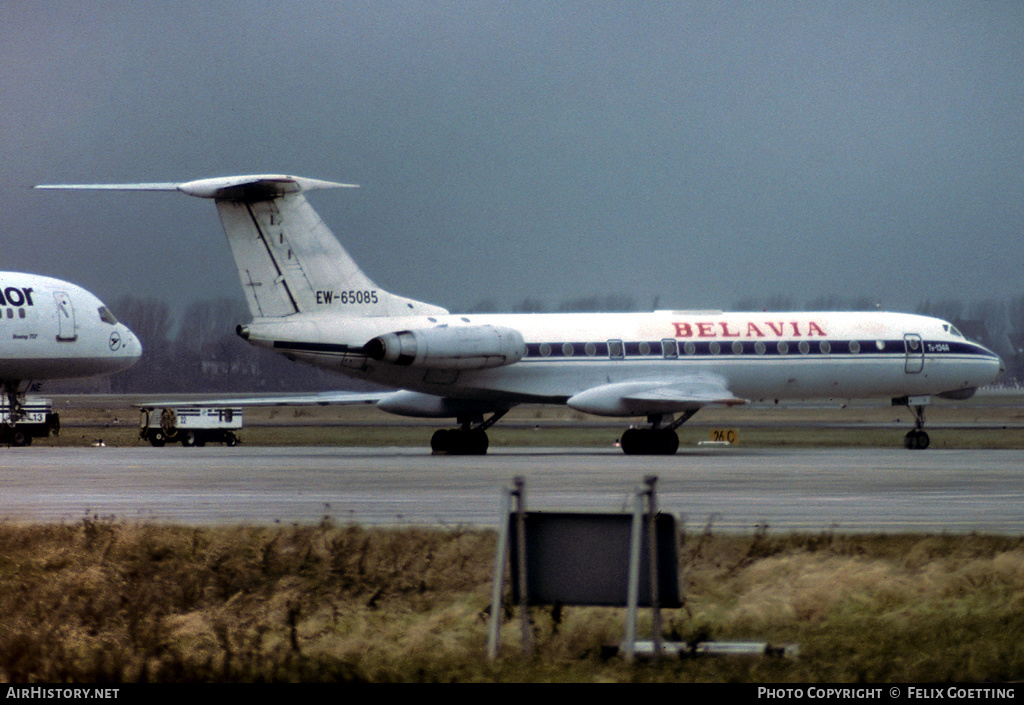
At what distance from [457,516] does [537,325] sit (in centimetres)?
2015

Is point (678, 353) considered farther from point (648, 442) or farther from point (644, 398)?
point (648, 442)

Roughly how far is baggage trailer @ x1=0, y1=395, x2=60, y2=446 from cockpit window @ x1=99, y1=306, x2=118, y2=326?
4.06 meters

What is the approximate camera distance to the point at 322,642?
10.9 meters

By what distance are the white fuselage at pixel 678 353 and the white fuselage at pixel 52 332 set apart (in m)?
13.0

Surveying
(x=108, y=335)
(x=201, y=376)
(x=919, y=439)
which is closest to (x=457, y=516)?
(x=919, y=439)

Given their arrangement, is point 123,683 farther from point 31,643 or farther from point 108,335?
point 108,335

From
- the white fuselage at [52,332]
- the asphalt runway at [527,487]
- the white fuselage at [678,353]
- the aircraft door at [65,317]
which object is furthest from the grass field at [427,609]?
the aircraft door at [65,317]

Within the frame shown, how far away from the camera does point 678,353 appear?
40094 mm

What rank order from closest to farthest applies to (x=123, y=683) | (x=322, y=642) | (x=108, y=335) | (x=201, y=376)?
(x=123, y=683)
(x=322, y=642)
(x=108, y=335)
(x=201, y=376)

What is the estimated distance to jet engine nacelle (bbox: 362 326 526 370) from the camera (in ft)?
121

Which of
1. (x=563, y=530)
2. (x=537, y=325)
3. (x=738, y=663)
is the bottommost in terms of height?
(x=738, y=663)

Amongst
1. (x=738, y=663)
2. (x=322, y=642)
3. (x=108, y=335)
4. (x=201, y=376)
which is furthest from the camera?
(x=201, y=376)

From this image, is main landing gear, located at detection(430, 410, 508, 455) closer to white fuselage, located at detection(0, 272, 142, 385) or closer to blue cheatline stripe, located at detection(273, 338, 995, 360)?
blue cheatline stripe, located at detection(273, 338, 995, 360)

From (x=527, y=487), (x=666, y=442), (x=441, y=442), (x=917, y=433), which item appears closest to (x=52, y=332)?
(x=441, y=442)
